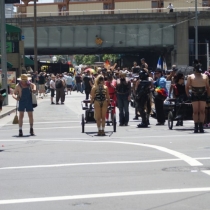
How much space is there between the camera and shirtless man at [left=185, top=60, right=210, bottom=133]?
58.8ft

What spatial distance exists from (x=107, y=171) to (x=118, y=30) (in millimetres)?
54687

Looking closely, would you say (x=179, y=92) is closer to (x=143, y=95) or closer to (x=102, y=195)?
(x=143, y=95)

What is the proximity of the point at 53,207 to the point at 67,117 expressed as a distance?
18.3 metres

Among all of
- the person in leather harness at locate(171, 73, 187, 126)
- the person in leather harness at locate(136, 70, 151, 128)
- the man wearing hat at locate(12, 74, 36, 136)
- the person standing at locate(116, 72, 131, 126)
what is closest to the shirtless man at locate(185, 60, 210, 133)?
the person in leather harness at locate(171, 73, 187, 126)

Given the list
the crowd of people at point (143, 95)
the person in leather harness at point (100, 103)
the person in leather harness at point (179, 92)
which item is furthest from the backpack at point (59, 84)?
the person in leather harness at point (100, 103)

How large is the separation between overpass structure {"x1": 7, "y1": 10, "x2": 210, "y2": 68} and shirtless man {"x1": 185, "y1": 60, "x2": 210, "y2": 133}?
4640 centimetres

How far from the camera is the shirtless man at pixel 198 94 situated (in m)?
17.9

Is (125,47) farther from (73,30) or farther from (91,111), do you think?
(91,111)

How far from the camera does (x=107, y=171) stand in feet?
37.8

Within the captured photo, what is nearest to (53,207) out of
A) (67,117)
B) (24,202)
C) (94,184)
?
(24,202)

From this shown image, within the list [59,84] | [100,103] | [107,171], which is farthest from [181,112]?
[59,84]

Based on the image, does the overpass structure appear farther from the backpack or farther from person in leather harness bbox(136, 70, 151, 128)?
person in leather harness bbox(136, 70, 151, 128)

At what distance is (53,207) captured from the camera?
8.66 meters

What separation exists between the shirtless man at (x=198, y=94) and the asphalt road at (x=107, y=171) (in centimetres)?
47
